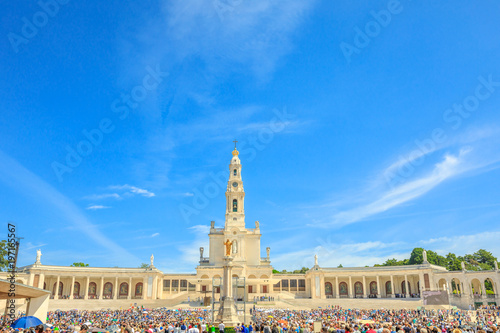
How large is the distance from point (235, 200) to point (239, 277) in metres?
13.6

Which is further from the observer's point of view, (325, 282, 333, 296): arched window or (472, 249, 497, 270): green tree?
(472, 249, 497, 270): green tree

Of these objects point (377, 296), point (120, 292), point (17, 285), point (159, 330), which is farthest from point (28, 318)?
point (377, 296)

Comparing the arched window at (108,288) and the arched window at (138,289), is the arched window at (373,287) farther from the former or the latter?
the arched window at (108,288)

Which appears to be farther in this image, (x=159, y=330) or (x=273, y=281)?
(x=273, y=281)

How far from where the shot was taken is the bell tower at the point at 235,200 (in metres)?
64.6

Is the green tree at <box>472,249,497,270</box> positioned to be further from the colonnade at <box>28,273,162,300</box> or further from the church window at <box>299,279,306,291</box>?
the colonnade at <box>28,273,162,300</box>

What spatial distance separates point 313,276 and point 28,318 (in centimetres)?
5123

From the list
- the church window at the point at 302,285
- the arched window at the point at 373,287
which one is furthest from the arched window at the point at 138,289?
the arched window at the point at 373,287

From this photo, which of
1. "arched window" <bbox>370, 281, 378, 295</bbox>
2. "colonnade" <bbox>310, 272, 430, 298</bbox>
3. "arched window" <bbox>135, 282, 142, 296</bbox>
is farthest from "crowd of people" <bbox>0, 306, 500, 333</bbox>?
"arched window" <bbox>135, 282, 142, 296</bbox>

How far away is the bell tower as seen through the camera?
2544 inches

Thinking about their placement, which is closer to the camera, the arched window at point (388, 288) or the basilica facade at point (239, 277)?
the basilica facade at point (239, 277)

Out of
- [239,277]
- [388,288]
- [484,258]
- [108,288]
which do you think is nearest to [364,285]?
[388,288]

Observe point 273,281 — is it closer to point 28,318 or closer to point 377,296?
point 377,296

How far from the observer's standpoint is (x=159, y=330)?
18.0 m
